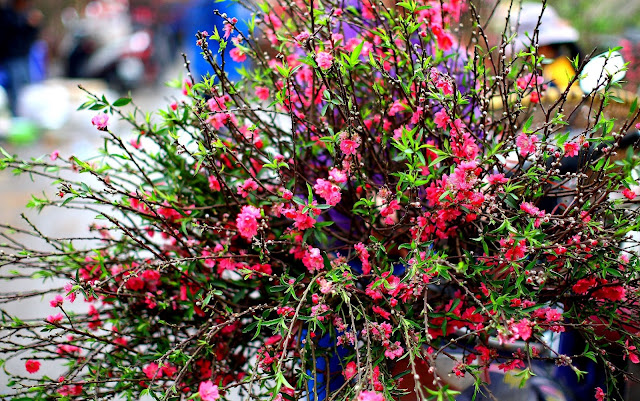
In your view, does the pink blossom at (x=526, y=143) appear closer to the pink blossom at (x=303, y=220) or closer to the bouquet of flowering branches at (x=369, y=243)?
the bouquet of flowering branches at (x=369, y=243)

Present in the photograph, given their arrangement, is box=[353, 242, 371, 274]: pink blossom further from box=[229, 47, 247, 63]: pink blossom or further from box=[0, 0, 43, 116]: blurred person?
box=[0, 0, 43, 116]: blurred person

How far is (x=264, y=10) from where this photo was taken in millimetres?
1416

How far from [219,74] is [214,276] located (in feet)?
1.47

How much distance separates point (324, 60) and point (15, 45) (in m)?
8.88

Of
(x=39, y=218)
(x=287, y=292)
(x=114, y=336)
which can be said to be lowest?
(x=287, y=292)

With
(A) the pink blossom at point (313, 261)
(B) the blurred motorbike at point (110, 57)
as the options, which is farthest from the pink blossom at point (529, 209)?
(B) the blurred motorbike at point (110, 57)

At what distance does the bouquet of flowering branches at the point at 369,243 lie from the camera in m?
1.06

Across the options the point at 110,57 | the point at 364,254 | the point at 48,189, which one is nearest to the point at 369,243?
the point at 364,254

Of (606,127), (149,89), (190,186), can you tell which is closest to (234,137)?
(190,186)

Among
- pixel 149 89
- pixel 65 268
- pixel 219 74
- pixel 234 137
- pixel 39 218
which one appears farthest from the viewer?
pixel 149 89

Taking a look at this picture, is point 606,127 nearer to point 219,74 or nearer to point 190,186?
point 219,74

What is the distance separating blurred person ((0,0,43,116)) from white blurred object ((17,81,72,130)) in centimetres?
11

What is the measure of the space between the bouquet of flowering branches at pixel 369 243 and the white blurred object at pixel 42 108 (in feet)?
26.5

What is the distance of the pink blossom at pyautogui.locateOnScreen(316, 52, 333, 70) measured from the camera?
Answer: 1.06 metres
